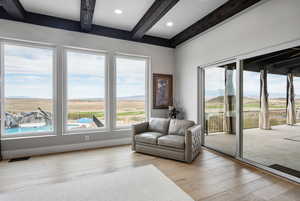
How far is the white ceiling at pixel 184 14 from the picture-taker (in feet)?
10.2

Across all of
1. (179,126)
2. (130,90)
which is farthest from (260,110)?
(130,90)

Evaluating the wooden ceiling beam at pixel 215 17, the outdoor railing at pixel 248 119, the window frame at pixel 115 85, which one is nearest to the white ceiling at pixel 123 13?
the window frame at pixel 115 85

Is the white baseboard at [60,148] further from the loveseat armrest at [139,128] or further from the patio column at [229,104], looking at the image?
the patio column at [229,104]

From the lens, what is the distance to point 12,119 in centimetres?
349

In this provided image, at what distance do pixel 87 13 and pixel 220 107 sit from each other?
378 centimetres

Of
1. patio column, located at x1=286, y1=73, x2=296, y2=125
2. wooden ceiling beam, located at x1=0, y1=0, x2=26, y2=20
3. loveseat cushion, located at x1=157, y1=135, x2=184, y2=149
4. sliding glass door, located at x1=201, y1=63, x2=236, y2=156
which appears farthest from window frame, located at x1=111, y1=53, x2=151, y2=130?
patio column, located at x1=286, y1=73, x2=296, y2=125

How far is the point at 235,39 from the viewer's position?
3.22 metres

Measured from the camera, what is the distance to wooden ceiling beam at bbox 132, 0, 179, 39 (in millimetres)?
2900

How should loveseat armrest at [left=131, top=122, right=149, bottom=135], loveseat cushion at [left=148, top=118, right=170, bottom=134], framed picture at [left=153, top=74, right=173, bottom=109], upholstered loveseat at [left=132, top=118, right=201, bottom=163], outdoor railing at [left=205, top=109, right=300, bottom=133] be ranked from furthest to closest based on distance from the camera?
framed picture at [left=153, top=74, right=173, bottom=109]
loveseat cushion at [left=148, top=118, right=170, bottom=134]
loveseat armrest at [left=131, top=122, right=149, bottom=135]
upholstered loveseat at [left=132, top=118, right=201, bottom=163]
outdoor railing at [left=205, top=109, right=300, bottom=133]

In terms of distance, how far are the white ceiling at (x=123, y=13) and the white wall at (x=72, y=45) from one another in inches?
17.8

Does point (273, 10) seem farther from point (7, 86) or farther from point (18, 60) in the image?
point (7, 86)

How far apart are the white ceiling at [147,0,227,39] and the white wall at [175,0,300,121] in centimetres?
48

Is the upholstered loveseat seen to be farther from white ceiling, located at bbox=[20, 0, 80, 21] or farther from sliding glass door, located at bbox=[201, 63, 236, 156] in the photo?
white ceiling, located at bbox=[20, 0, 80, 21]

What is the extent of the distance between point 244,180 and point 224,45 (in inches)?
110
